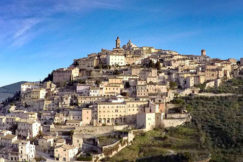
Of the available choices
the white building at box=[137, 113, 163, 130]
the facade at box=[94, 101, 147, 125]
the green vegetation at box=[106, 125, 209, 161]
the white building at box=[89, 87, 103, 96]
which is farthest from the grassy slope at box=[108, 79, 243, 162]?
the white building at box=[89, 87, 103, 96]

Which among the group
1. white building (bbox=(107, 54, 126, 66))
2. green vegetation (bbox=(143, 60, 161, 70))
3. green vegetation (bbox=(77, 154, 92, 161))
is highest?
white building (bbox=(107, 54, 126, 66))

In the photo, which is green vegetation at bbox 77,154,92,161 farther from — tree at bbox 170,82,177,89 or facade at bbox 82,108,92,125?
tree at bbox 170,82,177,89

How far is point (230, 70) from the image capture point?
7012cm

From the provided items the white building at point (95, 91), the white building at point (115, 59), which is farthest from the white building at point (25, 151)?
the white building at point (115, 59)

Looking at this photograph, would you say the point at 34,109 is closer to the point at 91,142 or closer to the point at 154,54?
the point at 91,142

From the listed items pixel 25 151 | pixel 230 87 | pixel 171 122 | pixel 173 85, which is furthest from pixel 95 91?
pixel 230 87

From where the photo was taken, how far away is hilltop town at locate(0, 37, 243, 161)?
44.1 metres

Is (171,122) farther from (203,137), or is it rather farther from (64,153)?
(64,153)

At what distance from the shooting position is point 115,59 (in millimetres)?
75438

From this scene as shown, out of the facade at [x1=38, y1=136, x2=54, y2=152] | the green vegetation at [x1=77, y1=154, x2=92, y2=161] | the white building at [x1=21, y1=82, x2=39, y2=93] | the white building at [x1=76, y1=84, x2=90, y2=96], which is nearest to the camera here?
the green vegetation at [x1=77, y1=154, x2=92, y2=161]

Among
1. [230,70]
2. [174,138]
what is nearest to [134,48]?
[230,70]

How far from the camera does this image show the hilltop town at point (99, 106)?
44.1 metres

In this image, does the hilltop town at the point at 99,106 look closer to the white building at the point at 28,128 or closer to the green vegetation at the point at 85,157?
the white building at the point at 28,128

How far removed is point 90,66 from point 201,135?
34.4 m
